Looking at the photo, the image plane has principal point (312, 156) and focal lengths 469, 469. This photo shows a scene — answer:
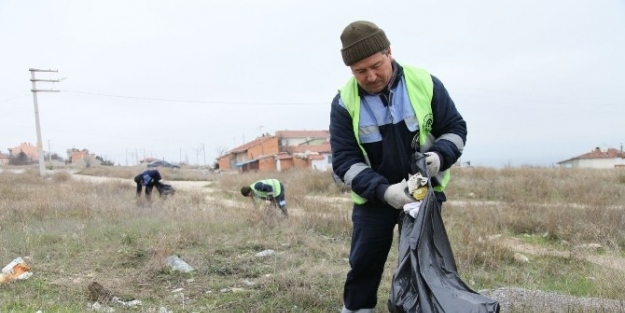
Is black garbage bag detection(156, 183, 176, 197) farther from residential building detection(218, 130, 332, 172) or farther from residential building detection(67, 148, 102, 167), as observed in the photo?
residential building detection(67, 148, 102, 167)

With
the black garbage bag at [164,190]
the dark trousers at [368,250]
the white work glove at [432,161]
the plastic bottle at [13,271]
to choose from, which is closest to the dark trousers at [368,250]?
the dark trousers at [368,250]

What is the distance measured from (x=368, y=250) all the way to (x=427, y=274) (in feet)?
1.68

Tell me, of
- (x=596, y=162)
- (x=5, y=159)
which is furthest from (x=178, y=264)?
(x=5, y=159)

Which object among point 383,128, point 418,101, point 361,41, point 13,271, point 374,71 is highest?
point 361,41

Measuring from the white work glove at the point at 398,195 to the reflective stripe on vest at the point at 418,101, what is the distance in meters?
0.25

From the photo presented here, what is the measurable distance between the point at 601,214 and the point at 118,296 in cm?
617

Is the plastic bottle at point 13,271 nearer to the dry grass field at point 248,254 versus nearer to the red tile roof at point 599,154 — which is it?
the dry grass field at point 248,254

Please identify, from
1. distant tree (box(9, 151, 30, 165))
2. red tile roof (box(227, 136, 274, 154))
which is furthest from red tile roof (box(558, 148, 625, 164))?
distant tree (box(9, 151, 30, 165))

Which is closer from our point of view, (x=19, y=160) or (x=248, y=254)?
(x=248, y=254)

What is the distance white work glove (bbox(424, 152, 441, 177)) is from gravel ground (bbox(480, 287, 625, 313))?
1.15 m

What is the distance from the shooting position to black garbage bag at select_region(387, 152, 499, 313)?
6.01 ft

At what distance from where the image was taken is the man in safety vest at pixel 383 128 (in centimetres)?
212

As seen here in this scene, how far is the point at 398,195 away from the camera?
211 centimetres

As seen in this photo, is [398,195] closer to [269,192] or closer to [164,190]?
[269,192]
